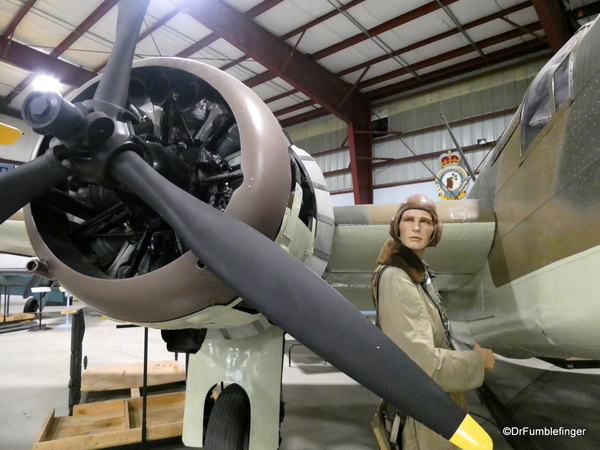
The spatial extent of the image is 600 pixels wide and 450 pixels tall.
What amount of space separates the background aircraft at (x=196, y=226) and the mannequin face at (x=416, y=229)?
48 cm

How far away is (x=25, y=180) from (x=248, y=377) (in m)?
1.48

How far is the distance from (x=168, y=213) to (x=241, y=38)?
7966mm

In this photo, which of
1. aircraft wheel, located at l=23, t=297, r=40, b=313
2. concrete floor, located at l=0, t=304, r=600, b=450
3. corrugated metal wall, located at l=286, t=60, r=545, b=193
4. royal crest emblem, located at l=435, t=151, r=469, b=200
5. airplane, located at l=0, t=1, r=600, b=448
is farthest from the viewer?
corrugated metal wall, located at l=286, t=60, r=545, b=193

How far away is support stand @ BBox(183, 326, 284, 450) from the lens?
210cm

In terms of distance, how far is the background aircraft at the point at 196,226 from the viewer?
1241mm

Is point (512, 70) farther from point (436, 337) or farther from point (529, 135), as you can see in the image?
point (436, 337)

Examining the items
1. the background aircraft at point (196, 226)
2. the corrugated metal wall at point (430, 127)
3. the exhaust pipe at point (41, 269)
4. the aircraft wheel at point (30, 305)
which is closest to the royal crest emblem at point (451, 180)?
the corrugated metal wall at point (430, 127)

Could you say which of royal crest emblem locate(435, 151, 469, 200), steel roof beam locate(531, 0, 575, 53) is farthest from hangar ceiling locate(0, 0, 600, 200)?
royal crest emblem locate(435, 151, 469, 200)

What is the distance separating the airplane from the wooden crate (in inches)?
30.4

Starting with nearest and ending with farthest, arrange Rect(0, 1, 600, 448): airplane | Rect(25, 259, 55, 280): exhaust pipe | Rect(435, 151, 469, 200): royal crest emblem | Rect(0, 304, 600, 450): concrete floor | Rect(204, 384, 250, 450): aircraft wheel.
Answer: Rect(0, 1, 600, 448): airplane → Rect(25, 259, 55, 280): exhaust pipe → Rect(204, 384, 250, 450): aircraft wheel → Rect(0, 304, 600, 450): concrete floor → Rect(435, 151, 469, 200): royal crest emblem

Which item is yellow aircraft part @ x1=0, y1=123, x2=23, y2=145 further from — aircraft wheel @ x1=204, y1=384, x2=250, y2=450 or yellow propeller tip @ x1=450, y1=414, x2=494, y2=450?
yellow propeller tip @ x1=450, y1=414, x2=494, y2=450

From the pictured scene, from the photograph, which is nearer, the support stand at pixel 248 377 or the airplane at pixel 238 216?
the airplane at pixel 238 216

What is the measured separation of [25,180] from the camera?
1.59 metres

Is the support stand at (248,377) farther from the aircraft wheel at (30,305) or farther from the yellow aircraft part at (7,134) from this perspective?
the aircraft wheel at (30,305)
